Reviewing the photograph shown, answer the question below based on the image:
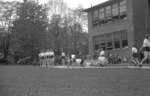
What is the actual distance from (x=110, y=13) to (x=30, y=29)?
1627 centimetres

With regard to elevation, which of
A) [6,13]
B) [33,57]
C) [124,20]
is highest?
[6,13]

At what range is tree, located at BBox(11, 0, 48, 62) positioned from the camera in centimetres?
5309

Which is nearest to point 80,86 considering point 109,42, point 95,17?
point 109,42

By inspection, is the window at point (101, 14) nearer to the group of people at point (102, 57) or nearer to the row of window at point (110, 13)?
the row of window at point (110, 13)

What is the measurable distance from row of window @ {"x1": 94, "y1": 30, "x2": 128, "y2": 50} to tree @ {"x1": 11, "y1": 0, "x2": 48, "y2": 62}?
12094 mm

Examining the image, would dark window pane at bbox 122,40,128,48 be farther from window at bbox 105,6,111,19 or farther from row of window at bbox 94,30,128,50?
A: window at bbox 105,6,111,19

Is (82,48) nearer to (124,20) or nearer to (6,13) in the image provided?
(6,13)

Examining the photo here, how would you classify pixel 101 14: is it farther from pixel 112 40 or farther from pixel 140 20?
pixel 140 20

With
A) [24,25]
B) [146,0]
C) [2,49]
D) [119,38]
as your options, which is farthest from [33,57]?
[146,0]

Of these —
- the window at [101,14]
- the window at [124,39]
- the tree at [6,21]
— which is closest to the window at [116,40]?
the window at [124,39]

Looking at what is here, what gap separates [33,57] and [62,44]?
402 inches

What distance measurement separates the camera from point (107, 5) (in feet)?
141

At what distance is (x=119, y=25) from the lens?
4072 cm

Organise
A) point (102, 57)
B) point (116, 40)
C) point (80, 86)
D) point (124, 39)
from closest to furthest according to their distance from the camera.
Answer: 1. point (80, 86)
2. point (102, 57)
3. point (124, 39)
4. point (116, 40)
